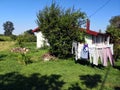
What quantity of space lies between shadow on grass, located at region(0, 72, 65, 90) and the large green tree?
250 inches

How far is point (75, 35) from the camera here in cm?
1625

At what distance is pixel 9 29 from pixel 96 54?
142268mm

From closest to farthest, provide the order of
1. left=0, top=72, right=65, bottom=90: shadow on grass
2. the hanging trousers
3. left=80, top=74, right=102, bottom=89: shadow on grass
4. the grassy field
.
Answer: left=0, top=72, right=65, bottom=90: shadow on grass, the grassy field, left=80, top=74, right=102, bottom=89: shadow on grass, the hanging trousers

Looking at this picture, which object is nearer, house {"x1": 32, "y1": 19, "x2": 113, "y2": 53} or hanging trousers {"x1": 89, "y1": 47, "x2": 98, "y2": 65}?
hanging trousers {"x1": 89, "y1": 47, "x2": 98, "y2": 65}

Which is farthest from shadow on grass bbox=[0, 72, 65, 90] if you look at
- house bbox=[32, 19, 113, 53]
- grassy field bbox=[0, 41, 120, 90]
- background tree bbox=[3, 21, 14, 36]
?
background tree bbox=[3, 21, 14, 36]

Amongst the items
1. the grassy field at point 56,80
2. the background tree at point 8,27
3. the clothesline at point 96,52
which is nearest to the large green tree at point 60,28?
the clothesline at point 96,52

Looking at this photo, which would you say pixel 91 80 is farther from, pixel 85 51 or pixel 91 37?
pixel 91 37

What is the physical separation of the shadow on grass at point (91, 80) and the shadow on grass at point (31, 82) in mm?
980

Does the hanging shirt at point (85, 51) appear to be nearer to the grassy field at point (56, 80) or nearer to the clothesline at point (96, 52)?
the clothesline at point (96, 52)

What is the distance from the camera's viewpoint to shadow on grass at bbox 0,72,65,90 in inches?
317

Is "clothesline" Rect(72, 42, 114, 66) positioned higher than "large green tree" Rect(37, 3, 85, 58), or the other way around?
"large green tree" Rect(37, 3, 85, 58)

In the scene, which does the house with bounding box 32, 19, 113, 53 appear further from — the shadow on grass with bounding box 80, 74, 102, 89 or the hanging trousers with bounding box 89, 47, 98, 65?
the shadow on grass with bounding box 80, 74, 102, 89

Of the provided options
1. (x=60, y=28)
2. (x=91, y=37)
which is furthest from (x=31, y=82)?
(x=91, y=37)

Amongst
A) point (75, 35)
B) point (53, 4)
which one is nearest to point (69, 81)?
point (75, 35)
